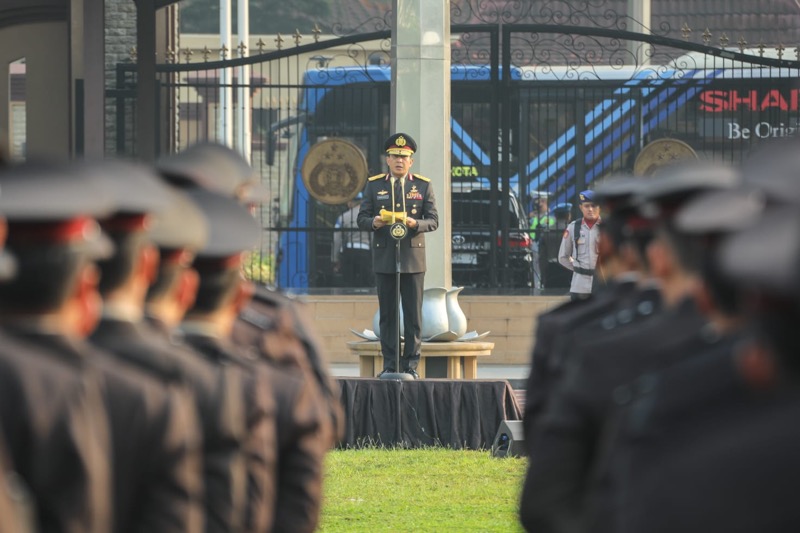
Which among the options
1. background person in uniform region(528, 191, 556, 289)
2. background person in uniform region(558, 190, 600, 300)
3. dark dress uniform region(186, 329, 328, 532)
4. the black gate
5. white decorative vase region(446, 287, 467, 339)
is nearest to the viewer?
dark dress uniform region(186, 329, 328, 532)

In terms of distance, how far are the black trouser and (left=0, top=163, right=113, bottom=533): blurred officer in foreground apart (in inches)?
404

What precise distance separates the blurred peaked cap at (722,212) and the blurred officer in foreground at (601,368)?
0.31 metres

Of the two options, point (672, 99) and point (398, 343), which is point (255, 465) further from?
point (672, 99)

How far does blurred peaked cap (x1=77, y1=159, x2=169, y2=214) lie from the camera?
3537 millimetres

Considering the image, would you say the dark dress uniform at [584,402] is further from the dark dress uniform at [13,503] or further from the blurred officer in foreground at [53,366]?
the dark dress uniform at [13,503]

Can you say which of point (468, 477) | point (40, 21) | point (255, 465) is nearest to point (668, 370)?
point (255, 465)

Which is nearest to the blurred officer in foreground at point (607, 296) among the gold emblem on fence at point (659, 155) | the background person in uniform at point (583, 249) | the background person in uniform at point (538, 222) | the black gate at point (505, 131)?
the background person in uniform at point (583, 249)

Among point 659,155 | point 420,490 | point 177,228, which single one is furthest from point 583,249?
point 177,228

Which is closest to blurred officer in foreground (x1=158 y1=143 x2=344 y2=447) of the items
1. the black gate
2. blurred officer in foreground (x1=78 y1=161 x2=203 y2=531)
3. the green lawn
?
blurred officer in foreground (x1=78 y1=161 x2=203 y2=531)

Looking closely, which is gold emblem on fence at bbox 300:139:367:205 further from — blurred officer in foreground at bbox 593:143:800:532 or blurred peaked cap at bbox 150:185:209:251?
blurred officer in foreground at bbox 593:143:800:532

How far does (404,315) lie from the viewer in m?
13.5

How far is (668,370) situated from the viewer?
2.76m

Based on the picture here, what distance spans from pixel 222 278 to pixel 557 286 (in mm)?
15323

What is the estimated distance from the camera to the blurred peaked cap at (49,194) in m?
3.05
